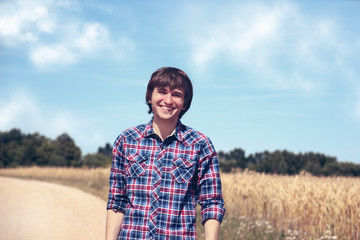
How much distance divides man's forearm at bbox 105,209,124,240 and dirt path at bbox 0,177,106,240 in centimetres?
662

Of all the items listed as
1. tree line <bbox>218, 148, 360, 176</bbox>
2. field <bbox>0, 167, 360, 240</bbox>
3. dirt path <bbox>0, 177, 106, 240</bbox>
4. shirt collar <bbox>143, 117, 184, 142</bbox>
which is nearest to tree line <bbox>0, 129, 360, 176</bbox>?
tree line <bbox>218, 148, 360, 176</bbox>

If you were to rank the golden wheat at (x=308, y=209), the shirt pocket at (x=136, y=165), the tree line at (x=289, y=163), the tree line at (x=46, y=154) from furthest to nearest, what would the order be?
the tree line at (x=46, y=154) < the tree line at (x=289, y=163) < the golden wheat at (x=308, y=209) < the shirt pocket at (x=136, y=165)

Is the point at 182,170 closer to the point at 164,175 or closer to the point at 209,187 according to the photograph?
the point at 164,175

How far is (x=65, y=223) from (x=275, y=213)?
214 inches

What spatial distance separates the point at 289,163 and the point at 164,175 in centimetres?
3745

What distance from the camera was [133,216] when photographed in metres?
2.81

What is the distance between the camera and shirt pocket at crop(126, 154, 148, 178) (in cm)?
287

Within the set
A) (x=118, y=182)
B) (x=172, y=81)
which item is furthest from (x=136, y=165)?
(x=172, y=81)

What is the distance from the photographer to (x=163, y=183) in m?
2.82

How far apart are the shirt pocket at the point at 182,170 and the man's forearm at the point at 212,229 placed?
33 centimetres

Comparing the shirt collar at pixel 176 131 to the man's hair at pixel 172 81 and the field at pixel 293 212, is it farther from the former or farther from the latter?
the field at pixel 293 212

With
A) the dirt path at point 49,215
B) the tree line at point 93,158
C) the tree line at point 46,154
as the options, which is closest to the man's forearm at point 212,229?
the dirt path at point 49,215

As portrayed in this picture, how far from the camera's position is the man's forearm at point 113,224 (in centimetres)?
287

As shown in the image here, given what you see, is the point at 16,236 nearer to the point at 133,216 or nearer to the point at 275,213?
the point at 275,213
